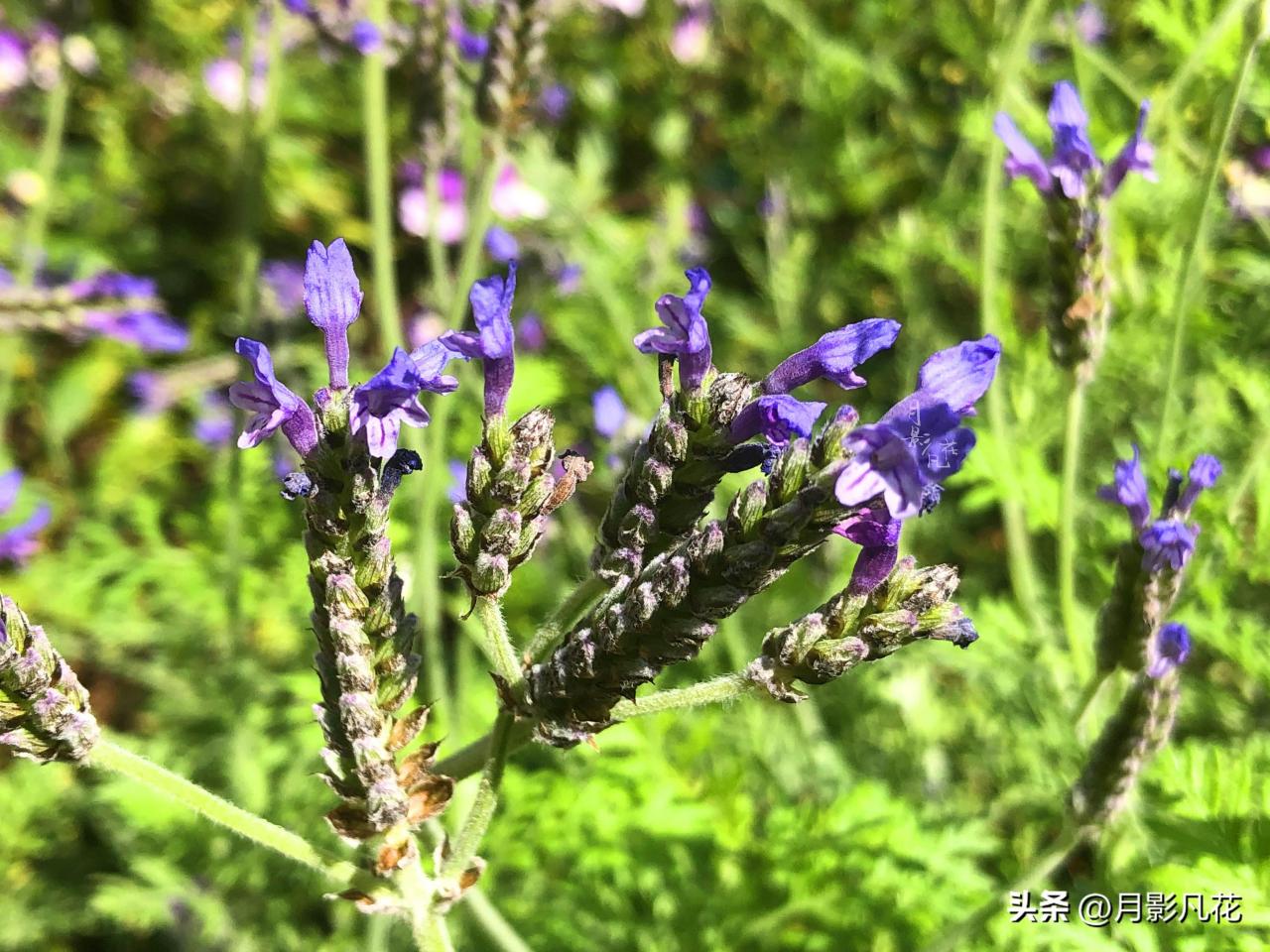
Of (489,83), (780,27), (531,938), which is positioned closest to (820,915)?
(531,938)

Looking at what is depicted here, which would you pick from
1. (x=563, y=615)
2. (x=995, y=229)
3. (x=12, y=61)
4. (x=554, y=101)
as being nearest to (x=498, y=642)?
(x=563, y=615)

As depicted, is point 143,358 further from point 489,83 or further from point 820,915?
point 820,915

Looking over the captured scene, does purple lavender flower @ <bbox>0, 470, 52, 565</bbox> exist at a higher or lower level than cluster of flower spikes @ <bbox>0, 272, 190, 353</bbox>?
lower

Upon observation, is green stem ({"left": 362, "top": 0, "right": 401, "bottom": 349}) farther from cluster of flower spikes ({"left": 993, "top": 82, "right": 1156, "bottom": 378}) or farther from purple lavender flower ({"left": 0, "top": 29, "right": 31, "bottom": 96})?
purple lavender flower ({"left": 0, "top": 29, "right": 31, "bottom": 96})

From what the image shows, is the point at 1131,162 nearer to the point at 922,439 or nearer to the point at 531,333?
the point at 922,439

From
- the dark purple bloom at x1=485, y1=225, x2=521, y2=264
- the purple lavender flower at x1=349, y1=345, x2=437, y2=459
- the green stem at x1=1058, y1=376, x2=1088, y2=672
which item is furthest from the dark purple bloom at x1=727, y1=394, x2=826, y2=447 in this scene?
the dark purple bloom at x1=485, y1=225, x2=521, y2=264

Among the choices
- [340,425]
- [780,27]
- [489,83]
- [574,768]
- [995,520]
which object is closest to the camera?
[340,425]
